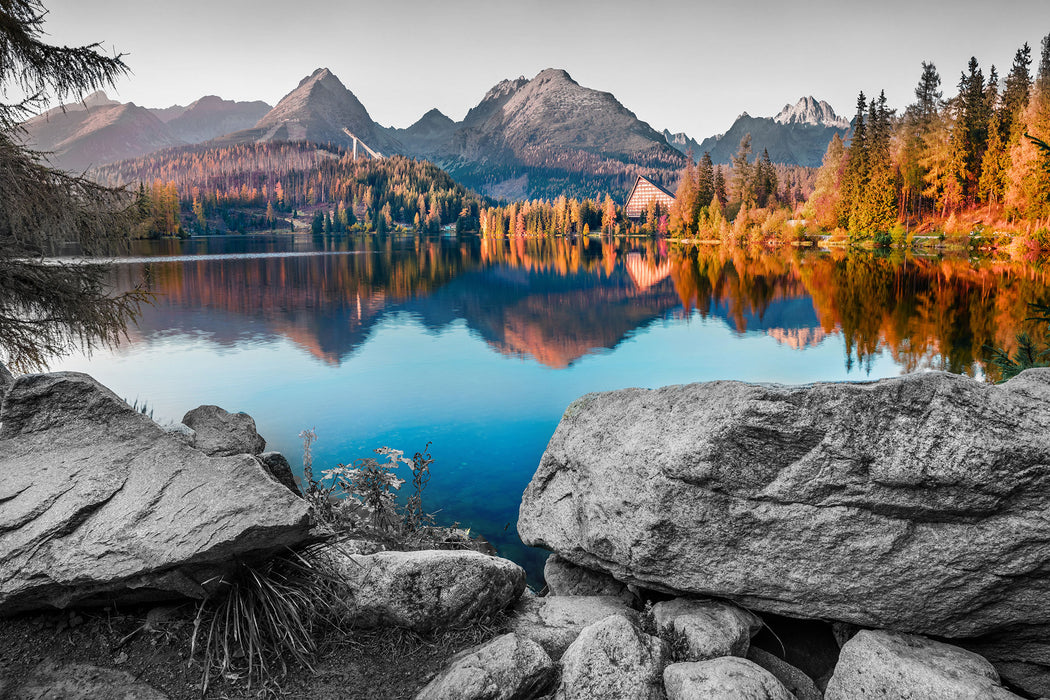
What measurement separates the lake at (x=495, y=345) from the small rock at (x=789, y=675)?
417 centimetres

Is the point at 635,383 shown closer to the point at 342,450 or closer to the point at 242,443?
the point at 342,450

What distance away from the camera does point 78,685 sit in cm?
444

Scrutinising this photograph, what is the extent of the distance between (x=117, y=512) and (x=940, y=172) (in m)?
88.6

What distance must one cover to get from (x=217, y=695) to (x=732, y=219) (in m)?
110

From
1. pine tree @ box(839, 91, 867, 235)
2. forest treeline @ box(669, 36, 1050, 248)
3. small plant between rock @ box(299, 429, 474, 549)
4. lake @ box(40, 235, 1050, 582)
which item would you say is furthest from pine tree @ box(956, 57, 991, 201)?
small plant between rock @ box(299, 429, 474, 549)

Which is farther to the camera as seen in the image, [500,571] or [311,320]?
[311,320]

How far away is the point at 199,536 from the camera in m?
4.74

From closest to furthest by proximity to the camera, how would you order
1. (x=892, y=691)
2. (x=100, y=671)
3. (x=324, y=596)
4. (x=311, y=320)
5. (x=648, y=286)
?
1. (x=892, y=691)
2. (x=100, y=671)
3. (x=324, y=596)
4. (x=311, y=320)
5. (x=648, y=286)

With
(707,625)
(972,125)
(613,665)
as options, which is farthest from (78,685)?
(972,125)

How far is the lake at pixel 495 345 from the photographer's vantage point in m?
14.9

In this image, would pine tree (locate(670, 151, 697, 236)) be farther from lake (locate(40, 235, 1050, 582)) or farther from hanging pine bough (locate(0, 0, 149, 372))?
hanging pine bough (locate(0, 0, 149, 372))

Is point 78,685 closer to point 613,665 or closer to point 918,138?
→ point 613,665

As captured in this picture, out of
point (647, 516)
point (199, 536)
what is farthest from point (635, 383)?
point (199, 536)

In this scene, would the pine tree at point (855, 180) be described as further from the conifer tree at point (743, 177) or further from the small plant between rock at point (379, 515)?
the small plant between rock at point (379, 515)
